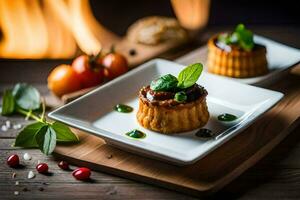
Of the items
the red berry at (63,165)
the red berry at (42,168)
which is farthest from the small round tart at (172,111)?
the red berry at (42,168)

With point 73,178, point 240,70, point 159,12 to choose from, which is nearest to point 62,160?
point 73,178

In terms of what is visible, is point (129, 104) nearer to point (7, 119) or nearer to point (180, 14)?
point (7, 119)

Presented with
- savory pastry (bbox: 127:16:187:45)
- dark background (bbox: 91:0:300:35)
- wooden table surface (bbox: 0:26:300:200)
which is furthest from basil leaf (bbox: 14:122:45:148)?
dark background (bbox: 91:0:300:35)

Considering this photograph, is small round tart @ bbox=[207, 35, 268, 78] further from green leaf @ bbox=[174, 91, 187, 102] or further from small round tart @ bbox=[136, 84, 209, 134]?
green leaf @ bbox=[174, 91, 187, 102]

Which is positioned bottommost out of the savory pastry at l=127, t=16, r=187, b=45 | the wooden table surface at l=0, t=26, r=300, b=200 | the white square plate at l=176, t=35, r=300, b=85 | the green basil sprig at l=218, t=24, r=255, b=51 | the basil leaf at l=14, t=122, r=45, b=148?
the wooden table surface at l=0, t=26, r=300, b=200

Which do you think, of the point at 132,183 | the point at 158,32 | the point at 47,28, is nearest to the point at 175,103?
the point at 132,183

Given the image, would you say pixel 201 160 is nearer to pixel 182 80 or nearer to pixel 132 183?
pixel 132 183

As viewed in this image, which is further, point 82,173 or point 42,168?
point 42,168
